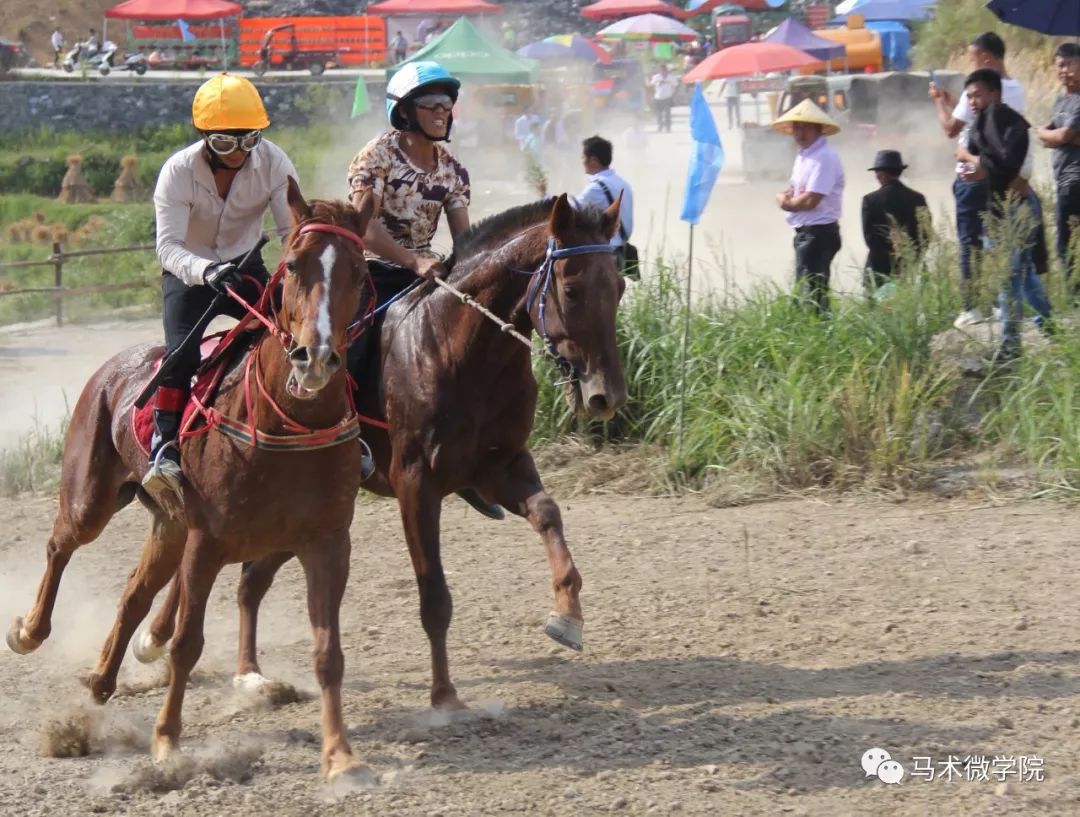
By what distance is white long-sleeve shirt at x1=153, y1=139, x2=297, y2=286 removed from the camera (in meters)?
5.69

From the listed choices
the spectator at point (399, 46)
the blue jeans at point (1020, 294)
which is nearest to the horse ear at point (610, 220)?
the blue jeans at point (1020, 294)

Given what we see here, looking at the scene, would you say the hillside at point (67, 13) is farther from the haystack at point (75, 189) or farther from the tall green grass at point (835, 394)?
the tall green grass at point (835, 394)

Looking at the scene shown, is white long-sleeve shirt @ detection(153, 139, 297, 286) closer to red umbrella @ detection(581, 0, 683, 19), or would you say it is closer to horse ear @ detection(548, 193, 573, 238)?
horse ear @ detection(548, 193, 573, 238)

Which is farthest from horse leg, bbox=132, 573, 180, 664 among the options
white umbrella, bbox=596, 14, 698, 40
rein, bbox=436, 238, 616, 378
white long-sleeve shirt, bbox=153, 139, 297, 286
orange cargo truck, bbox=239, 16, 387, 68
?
orange cargo truck, bbox=239, 16, 387, 68

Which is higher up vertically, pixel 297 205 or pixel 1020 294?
pixel 297 205

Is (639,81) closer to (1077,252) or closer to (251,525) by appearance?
(1077,252)

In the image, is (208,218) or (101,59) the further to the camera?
(101,59)

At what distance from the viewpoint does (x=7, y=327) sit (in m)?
20.7

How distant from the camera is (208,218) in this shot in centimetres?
591

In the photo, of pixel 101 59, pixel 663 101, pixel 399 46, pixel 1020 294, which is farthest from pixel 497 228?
pixel 101 59

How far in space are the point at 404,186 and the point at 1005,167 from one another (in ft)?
15.7

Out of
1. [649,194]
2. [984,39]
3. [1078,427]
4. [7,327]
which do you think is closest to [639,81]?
[649,194]

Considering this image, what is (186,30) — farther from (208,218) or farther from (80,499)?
(208,218)

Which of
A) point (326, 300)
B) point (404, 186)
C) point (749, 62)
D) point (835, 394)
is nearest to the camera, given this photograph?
point (326, 300)
